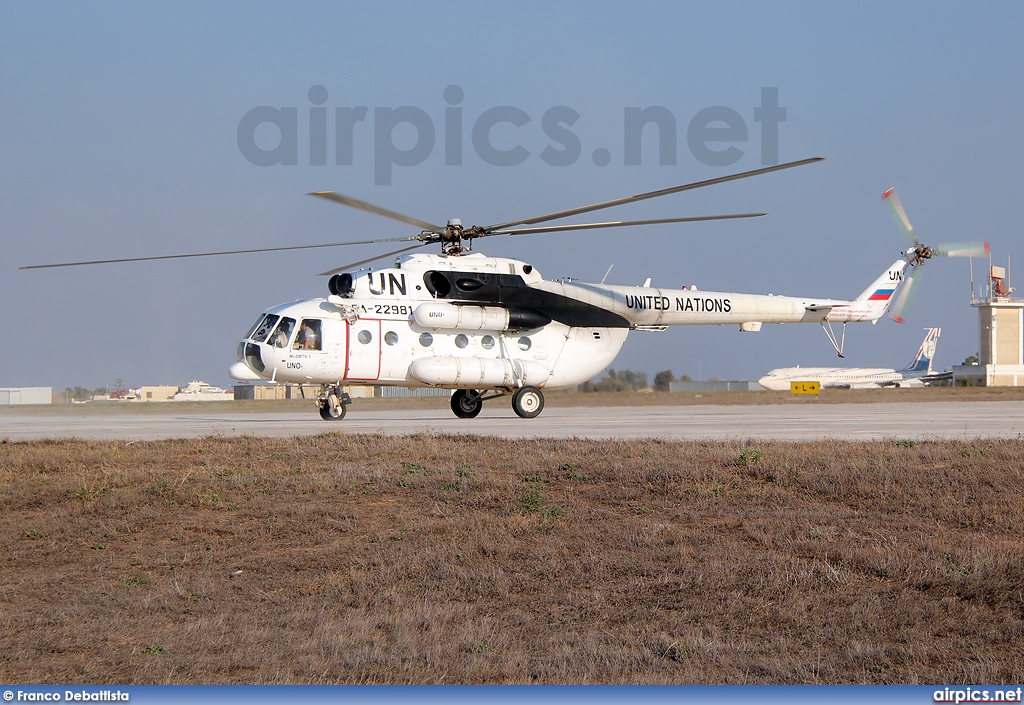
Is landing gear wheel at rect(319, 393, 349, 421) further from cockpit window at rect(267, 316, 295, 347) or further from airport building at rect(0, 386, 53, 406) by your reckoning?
airport building at rect(0, 386, 53, 406)

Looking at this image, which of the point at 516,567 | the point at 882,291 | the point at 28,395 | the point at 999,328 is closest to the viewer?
the point at 516,567

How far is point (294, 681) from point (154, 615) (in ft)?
6.45

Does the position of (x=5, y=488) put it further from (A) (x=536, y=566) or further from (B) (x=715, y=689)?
(B) (x=715, y=689)

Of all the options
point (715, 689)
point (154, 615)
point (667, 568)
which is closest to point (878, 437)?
point (667, 568)

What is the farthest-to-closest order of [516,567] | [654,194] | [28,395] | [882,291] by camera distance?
1. [28,395]
2. [882,291]
3. [654,194]
4. [516,567]

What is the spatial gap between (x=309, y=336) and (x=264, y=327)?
3.29 ft

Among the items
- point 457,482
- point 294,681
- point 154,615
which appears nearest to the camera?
point 294,681

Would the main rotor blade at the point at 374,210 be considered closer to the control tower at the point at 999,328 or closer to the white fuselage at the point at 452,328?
the white fuselage at the point at 452,328

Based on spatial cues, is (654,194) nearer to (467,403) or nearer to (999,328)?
(467,403)

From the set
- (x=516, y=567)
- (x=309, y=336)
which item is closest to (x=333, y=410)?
(x=309, y=336)

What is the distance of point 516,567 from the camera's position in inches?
308

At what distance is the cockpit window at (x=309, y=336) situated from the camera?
20.9 m

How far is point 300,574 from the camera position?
312 inches

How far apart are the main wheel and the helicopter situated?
→ 34mm
